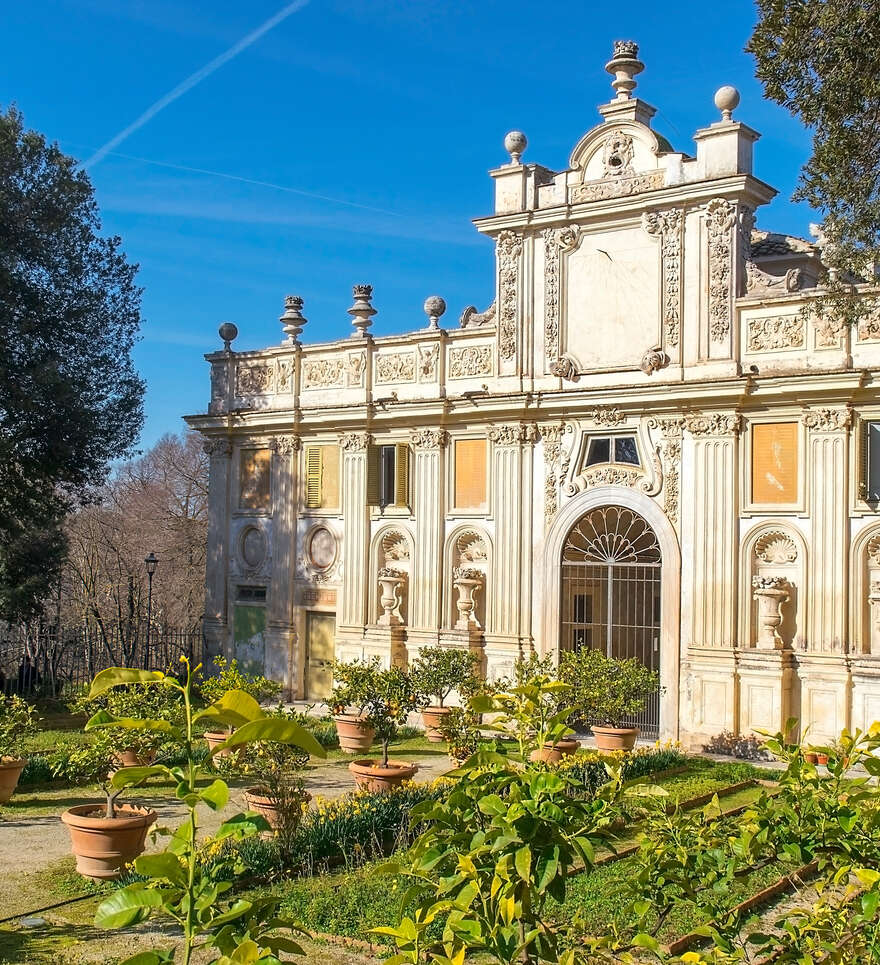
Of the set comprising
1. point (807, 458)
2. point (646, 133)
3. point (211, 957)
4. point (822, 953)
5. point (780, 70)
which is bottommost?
point (211, 957)

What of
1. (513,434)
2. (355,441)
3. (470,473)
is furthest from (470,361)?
(355,441)

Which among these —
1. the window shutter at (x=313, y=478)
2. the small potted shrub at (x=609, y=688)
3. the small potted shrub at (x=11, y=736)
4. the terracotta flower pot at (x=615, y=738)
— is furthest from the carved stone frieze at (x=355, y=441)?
the small potted shrub at (x=11, y=736)

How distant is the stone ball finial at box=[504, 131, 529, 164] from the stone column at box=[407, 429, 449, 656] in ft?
17.3

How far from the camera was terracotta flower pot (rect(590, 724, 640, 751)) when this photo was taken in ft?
57.0

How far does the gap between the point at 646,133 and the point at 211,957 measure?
15.3 meters

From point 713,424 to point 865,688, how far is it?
4717mm

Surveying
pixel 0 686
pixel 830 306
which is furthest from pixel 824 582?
pixel 0 686

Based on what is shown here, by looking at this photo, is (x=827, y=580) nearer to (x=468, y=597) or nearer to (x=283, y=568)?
(x=468, y=597)

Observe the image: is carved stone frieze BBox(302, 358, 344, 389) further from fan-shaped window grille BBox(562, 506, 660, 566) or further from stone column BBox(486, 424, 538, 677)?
fan-shaped window grille BBox(562, 506, 660, 566)

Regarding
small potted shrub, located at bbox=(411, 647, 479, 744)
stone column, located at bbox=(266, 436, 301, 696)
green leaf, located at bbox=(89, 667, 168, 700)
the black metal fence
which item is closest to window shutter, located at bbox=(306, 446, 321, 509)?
stone column, located at bbox=(266, 436, 301, 696)

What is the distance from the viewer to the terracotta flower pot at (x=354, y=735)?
18.0m

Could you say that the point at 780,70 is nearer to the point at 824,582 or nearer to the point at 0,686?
the point at 824,582

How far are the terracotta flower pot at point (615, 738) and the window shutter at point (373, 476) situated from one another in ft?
23.4

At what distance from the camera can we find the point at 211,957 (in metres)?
8.57
